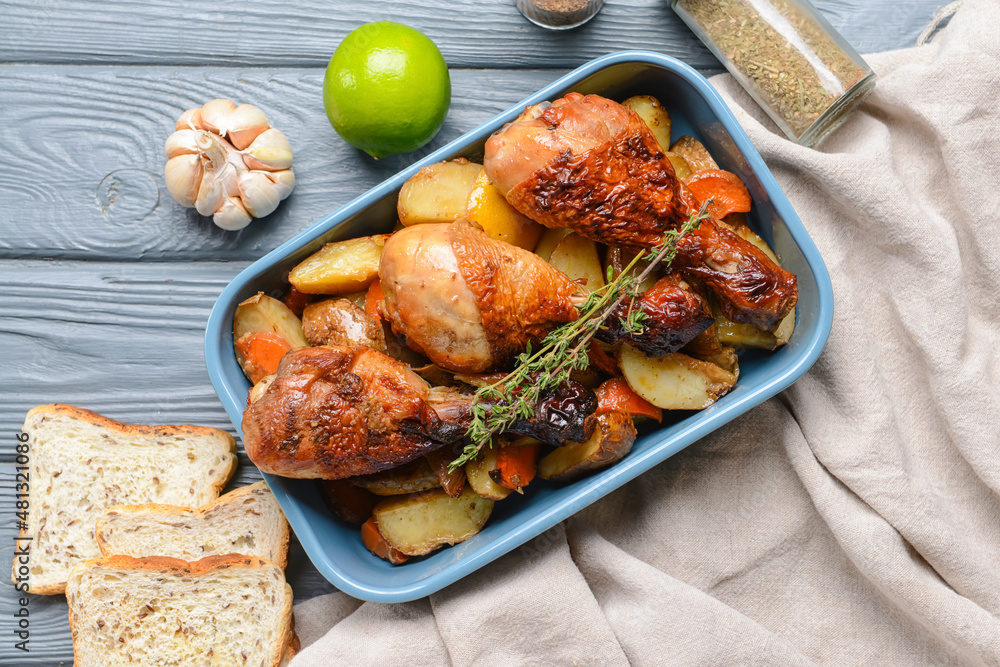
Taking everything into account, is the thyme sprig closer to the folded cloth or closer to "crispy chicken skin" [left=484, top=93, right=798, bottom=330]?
"crispy chicken skin" [left=484, top=93, right=798, bottom=330]

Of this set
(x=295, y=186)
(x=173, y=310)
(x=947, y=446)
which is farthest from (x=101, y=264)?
(x=947, y=446)

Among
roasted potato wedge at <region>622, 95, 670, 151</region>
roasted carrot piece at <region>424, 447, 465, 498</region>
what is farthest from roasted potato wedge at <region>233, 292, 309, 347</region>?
roasted potato wedge at <region>622, 95, 670, 151</region>

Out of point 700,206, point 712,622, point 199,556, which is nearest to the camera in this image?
point 700,206

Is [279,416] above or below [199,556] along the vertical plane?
above

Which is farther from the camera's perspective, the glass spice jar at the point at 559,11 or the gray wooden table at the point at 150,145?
the gray wooden table at the point at 150,145

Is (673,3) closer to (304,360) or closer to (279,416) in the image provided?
(304,360)

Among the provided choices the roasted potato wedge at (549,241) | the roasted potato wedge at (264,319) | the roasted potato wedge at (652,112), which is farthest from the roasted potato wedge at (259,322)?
the roasted potato wedge at (652,112)

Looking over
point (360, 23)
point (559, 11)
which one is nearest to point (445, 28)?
point (360, 23)

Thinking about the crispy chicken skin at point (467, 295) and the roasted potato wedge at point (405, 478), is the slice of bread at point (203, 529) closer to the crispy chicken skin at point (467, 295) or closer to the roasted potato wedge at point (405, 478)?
the roasted potato wedge at point (405, 478)
